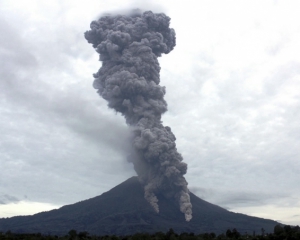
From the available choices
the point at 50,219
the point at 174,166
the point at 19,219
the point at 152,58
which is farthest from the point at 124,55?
the point at 19,219

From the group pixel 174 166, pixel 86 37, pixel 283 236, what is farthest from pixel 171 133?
pixel 283 236

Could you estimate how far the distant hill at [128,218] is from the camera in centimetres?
10731

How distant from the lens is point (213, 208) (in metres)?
130

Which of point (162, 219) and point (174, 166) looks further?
point (162, 219)

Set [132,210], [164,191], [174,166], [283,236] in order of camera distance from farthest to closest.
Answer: [132,210], [164,191], [174,166], [283,236]

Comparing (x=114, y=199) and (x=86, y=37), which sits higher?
(x=86, y=37)

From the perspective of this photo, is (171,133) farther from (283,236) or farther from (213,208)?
(283,236)

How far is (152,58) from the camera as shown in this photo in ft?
338

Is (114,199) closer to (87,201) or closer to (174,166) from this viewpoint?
(87,201)

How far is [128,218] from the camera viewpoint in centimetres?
11538

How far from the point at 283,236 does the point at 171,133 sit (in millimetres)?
59465

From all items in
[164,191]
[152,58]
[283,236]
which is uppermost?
[152,58]

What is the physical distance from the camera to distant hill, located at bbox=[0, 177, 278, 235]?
107312 mm

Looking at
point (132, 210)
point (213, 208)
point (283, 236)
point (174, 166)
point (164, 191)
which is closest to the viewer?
point (283, 236)
